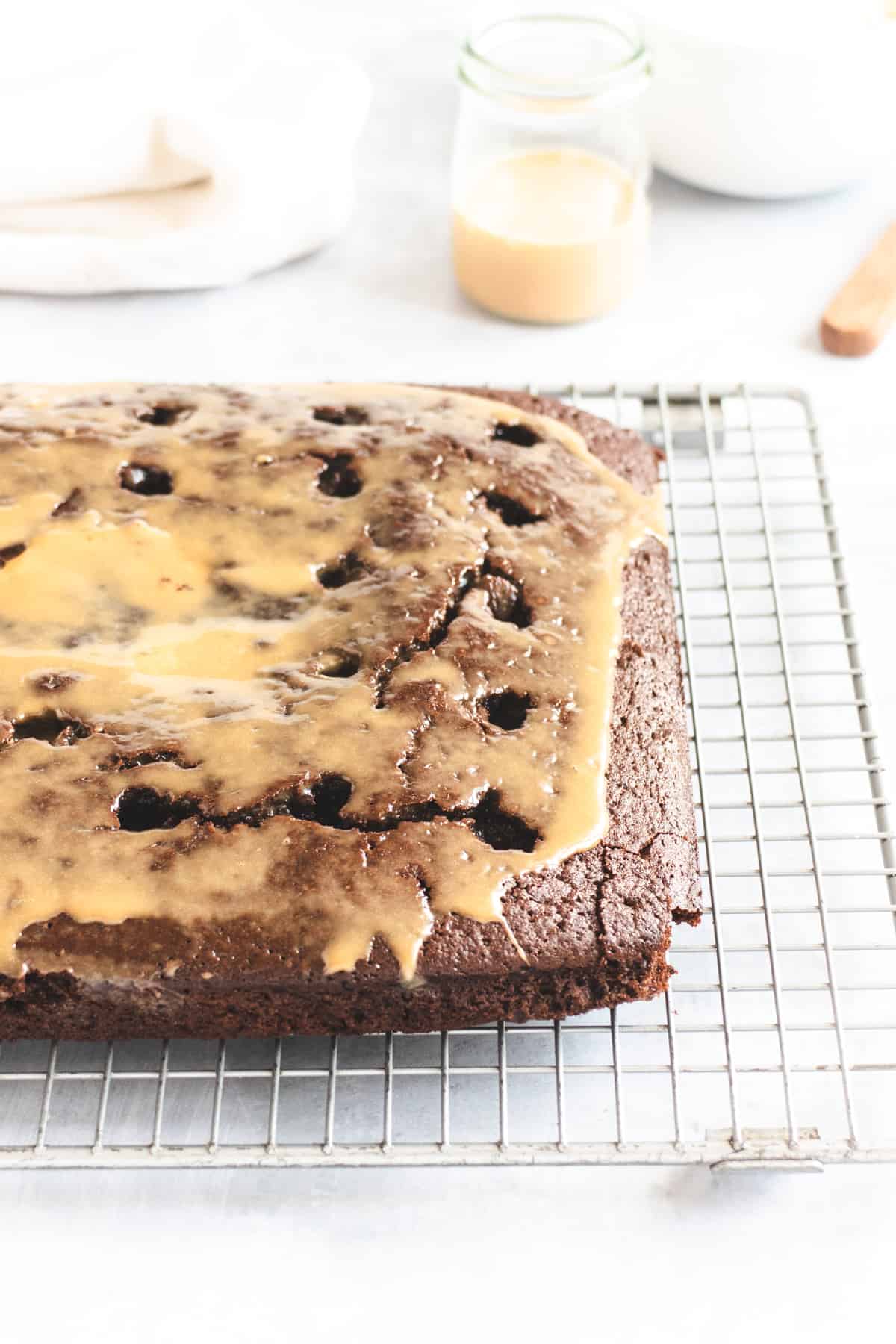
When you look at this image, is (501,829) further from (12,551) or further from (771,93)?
(771,93)

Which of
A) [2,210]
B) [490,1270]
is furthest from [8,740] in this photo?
[2,210]

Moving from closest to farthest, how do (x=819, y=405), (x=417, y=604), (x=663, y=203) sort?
(x=417, y=604)
(x=819, y=405)
(x=663, y=203)

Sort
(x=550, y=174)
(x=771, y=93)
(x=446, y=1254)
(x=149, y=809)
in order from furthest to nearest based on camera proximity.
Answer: (x=771, y=93)
(x=550, y=174)
(x=149, y=809)
(x=446, y=1254)

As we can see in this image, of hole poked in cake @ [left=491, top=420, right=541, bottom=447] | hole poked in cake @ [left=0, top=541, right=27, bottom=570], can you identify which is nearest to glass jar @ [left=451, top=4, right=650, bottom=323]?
hole poked in cake @ [left=491, top=420, right=541, bottom=447]

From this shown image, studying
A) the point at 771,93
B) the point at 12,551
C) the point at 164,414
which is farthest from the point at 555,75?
the point at 12,551

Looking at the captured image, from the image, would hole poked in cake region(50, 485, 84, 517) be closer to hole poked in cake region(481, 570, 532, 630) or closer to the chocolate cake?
the chocolate cake

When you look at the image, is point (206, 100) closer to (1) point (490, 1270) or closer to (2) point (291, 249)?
(2) point (291, 249)
